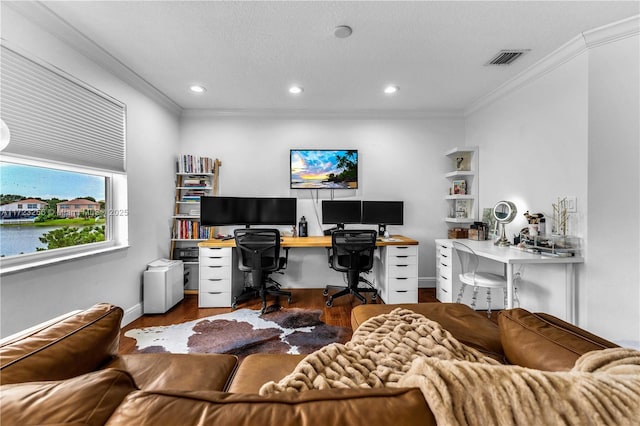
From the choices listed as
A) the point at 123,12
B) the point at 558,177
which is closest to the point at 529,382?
the point at 558,177

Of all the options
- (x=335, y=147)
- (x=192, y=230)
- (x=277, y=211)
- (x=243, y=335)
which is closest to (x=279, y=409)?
(x=243, y=335)

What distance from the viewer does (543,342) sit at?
89 centimetres

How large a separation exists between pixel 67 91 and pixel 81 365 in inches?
88.1

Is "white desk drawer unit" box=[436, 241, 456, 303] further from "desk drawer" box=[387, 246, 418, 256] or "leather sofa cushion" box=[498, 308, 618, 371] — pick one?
"leather sofa cushion" box=[498, 308, 618, 371]

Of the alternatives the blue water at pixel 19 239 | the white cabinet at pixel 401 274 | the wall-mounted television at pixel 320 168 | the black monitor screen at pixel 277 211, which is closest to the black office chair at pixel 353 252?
the white cabinet at pixel 401 274

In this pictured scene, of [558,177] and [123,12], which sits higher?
[123,12]

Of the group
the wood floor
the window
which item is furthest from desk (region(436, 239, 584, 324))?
the window

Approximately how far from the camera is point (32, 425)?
43 cm

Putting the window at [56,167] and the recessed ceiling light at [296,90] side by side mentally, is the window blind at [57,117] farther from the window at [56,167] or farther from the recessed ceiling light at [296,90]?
the recessed ceiling light at [296,90]

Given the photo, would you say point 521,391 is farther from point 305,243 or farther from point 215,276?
point 215,276

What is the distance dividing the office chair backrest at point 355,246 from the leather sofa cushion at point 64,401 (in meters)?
2.57

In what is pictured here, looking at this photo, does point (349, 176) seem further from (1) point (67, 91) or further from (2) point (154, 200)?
(1) point (67, 91)

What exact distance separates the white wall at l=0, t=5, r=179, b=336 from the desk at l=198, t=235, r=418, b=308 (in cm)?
67

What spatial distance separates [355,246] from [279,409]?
2597 millimetres
